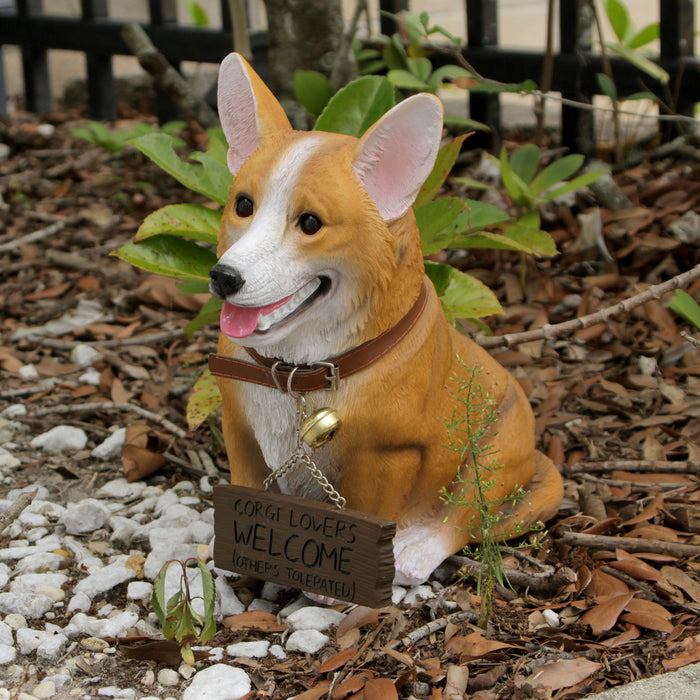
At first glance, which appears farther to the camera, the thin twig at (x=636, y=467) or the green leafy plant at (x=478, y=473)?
the thin twig at (x=636, y=467)

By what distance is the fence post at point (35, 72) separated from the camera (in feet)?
20.7

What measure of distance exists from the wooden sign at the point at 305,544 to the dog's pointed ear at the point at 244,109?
2.44 feet

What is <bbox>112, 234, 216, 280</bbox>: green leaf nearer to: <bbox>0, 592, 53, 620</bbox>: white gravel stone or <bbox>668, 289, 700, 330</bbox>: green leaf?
<bbox>0, 592, 53, 620</bbox>: white gravel stone

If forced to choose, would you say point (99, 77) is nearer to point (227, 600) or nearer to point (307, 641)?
point (227, 600)

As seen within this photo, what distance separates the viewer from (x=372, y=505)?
208 cm

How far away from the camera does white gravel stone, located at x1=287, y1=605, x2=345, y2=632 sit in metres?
2.07

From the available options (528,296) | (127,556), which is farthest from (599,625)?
(528,296)

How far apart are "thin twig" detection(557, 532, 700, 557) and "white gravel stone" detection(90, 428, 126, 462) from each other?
1.33 m

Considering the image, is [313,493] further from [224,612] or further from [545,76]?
[545,76]

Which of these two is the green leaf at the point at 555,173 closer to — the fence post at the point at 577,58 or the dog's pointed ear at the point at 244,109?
the fence post at the point at 577,58

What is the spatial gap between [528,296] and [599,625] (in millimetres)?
1725

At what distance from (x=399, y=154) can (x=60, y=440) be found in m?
1.54

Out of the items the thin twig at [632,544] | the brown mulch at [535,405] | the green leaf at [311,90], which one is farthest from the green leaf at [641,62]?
the thin twig at [632,544]

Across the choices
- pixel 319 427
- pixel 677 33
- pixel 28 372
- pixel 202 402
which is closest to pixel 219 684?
pixel 319 427
